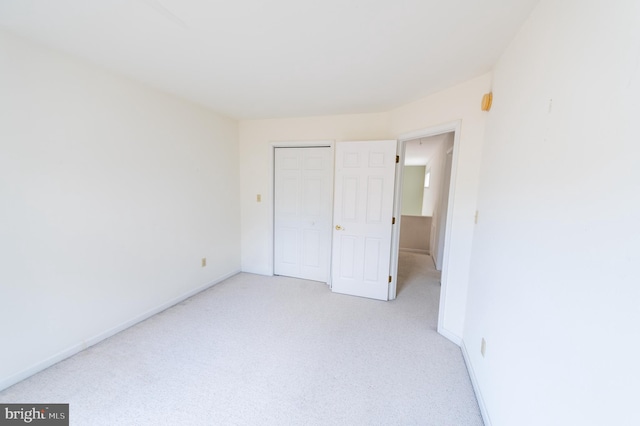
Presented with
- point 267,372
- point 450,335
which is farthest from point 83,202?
point 450,335

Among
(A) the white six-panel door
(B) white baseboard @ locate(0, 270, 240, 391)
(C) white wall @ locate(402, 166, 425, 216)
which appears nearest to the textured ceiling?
(A) the white six-panel door

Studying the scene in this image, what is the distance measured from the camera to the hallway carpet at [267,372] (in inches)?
58.6

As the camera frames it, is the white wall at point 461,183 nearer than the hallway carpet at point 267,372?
No

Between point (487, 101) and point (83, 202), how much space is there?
3334 mm

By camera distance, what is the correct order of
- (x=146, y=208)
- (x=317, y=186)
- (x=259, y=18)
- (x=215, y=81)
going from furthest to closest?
(x=317, y=186) → (x=146, y=208) → (x=215, y=81) → (x=259, y=18)

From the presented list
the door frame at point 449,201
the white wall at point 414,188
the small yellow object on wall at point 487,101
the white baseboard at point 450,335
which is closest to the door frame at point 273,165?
the door frame at point 449,201

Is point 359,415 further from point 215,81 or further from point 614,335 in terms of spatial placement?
point 215,81

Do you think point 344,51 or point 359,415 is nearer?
point 359,415

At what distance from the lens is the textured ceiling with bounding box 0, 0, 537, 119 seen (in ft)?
4.19

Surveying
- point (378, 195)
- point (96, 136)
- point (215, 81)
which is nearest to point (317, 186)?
point (378, 195)

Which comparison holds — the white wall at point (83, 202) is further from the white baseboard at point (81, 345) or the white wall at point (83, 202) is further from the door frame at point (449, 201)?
the door frame at point (449, 201)

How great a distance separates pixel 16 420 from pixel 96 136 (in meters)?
1.99

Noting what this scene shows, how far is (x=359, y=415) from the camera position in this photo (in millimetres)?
1486

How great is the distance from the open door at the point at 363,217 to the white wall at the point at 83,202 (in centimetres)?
188
